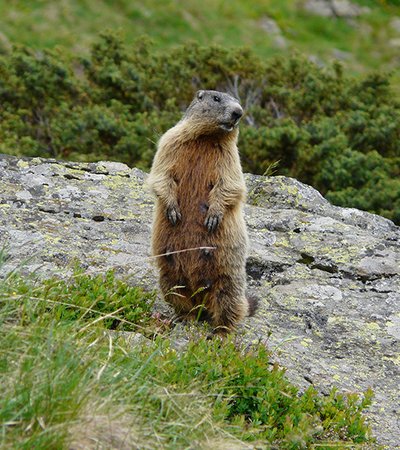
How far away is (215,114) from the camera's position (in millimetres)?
7004

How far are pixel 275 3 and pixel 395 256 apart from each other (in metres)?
31.4

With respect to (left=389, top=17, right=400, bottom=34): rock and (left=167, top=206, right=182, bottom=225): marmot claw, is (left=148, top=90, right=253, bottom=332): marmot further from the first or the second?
(left=389, top=17, right=400, bottom=34): rock

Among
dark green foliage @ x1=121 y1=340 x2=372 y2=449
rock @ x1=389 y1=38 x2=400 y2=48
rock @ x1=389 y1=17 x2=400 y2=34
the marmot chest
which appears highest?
rock @ x1=389 y1=17 x2=400 y2=34

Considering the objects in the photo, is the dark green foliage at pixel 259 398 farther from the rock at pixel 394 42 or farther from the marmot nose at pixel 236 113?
the rock at pixel 394 42

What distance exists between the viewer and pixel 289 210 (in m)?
8.70

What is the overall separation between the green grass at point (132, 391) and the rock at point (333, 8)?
3349cm

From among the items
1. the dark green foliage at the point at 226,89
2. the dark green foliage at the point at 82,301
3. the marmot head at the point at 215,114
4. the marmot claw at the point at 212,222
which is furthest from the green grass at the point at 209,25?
the dark green foliage at the point at 82,301

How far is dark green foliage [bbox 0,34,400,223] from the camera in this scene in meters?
13.2

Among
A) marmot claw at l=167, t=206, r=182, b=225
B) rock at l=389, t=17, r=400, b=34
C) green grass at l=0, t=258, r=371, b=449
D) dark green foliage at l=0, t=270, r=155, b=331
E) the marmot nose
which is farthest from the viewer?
rock at l=389, t=17, r=400, b=34

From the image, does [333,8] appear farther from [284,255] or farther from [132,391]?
[132,391]

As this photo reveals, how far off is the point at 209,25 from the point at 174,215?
28187 mm

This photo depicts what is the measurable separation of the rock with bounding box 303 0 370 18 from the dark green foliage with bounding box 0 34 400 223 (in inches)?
833

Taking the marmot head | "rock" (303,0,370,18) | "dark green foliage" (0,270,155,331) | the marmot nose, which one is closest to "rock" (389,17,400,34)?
"rock" (303,0,370,18)

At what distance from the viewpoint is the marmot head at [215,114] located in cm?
693
